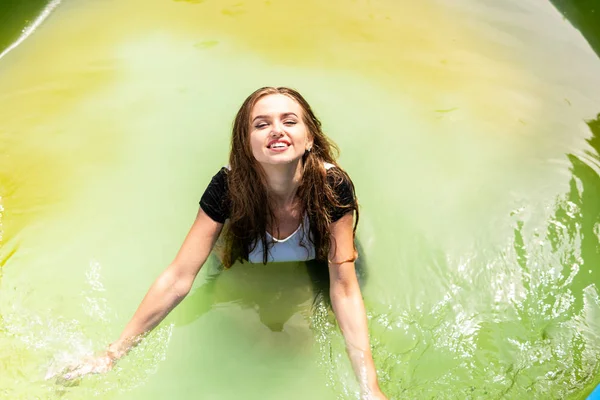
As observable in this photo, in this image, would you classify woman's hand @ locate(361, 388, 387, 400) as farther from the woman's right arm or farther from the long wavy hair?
the woman's right arm

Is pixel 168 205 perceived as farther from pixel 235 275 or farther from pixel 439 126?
pixel 439 126

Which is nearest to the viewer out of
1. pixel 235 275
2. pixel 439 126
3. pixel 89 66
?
pixel 235 275

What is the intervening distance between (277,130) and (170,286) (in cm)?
63

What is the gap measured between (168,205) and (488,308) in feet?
4.42

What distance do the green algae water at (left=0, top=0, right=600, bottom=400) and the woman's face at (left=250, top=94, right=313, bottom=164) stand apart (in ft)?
2.05

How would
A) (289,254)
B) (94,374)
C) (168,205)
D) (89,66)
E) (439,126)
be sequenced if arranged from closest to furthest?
(94,374) → (289,254) → (168,205) → (439,126) → (89,66)

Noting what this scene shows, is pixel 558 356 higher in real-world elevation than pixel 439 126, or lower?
lower

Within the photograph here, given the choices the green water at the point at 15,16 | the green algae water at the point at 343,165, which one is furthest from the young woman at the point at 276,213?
the green water at the point at 15,16

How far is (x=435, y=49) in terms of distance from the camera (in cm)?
281

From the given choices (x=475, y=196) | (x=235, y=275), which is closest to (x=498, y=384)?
(x=475, y=196)

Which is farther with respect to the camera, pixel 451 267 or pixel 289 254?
pixel 451 267

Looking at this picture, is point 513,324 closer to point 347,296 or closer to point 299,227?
point 347,296

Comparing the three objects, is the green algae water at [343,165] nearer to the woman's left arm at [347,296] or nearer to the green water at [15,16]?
the green water at [15,16]

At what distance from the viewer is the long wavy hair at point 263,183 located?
1.75 meters
